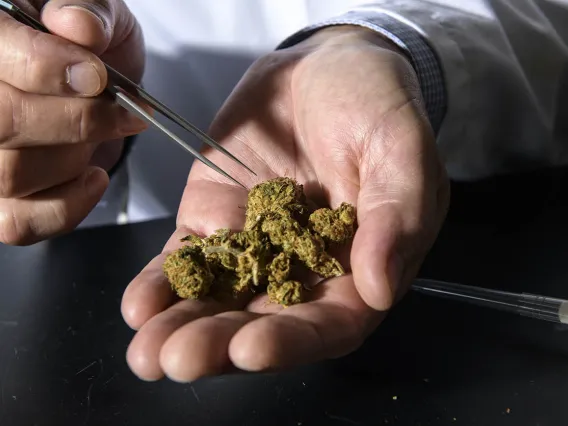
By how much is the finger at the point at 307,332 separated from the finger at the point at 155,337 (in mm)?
65

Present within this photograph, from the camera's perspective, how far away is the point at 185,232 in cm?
99

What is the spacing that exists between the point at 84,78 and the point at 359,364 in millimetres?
540

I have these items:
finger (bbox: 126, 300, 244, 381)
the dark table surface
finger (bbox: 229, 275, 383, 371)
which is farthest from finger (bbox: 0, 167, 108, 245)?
finger (bbox: 229, 275, 383, 371)

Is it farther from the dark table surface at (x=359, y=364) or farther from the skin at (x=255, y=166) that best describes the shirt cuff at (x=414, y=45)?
the dark table surface at (x=359, y=364)

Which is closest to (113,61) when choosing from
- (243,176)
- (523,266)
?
(243,176)

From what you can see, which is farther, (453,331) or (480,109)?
(480,109)

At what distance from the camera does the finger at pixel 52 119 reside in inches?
35.2

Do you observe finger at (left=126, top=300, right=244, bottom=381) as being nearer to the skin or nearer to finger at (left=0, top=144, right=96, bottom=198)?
the skin

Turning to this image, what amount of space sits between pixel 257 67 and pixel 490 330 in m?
0.62

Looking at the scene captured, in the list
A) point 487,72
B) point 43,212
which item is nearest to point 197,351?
point 43,212

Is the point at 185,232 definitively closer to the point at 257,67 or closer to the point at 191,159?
the point at 257,67

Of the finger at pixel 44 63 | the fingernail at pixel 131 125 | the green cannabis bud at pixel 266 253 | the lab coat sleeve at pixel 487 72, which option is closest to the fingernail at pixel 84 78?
the finger at pixel 44 63

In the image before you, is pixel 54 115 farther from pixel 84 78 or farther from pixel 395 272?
pixel 395 272

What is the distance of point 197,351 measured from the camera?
25.9 inches
